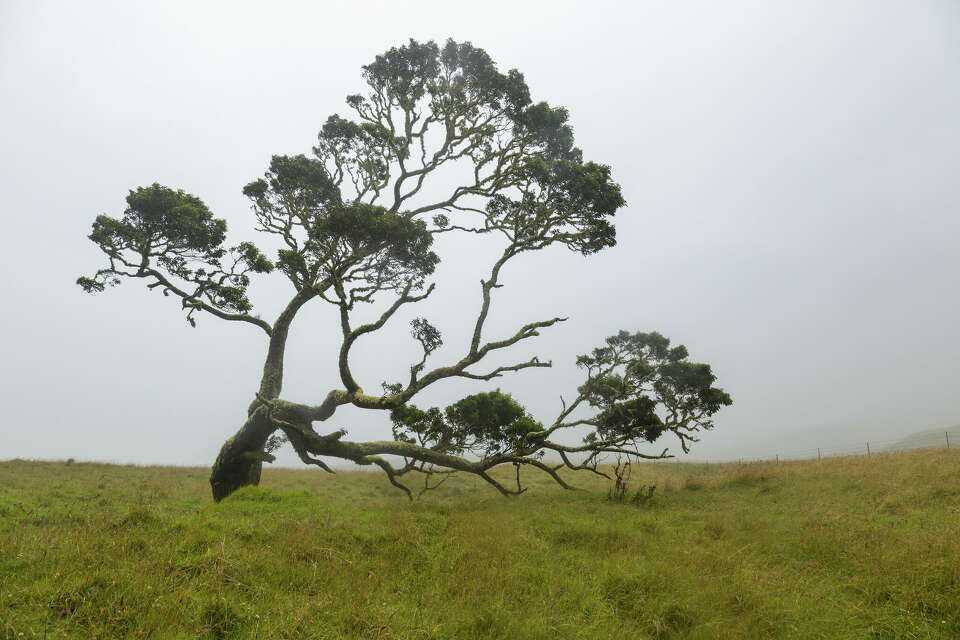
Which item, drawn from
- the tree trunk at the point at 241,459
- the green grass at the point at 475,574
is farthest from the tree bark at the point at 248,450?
the green grass at the point at 475,574

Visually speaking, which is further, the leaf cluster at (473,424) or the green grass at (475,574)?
the leaf cluster at (473,424)

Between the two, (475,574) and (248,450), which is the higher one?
(248,450)

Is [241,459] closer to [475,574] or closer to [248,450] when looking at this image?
[248,450]

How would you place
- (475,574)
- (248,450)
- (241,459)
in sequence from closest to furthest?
(475,574), (241,459), (248,450)

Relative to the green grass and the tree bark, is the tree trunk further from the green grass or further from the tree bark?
the green grass

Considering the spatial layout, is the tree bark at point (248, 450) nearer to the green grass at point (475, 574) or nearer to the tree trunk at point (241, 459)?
the tree trunk at point (241, 459)

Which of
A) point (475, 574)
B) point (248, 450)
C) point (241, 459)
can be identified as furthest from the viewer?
point (248, 450)

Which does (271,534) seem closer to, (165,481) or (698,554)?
(698,554)

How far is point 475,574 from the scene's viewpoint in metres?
6.02

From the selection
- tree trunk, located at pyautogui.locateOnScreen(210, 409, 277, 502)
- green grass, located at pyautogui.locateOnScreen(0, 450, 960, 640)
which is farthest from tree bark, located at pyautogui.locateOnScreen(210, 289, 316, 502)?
green grass, located at pyautogui.locateOnScreen(0, 450, 960, 640)

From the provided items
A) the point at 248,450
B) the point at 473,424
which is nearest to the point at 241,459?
the point at 248,450

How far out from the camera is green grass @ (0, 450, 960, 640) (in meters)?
4.42

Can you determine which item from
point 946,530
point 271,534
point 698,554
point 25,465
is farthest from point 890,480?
point 25,465

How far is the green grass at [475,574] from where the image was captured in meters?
4.42
